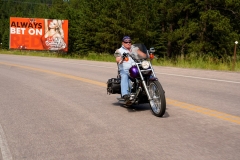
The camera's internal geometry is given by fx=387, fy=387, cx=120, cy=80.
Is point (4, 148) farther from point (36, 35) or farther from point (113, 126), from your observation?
point (36, 35)

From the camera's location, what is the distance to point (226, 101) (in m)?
9.02

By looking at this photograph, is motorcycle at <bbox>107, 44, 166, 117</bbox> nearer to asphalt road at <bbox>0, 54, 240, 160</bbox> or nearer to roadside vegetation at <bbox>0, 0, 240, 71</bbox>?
asphalt road at <bbox>0, 54, 240, 160</bbox>

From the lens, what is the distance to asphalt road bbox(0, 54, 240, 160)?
5145 mm

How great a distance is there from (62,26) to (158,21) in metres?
13.8

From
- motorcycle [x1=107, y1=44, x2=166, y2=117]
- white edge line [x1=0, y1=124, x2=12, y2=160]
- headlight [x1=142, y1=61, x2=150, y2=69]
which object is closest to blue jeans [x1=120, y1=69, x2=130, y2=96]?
motorcycle [x1=107, y1=44, x2=166, y2=117]

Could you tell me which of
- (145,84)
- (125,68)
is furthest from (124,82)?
(145,84)

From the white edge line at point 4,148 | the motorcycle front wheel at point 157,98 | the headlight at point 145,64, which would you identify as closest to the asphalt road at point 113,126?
the white edge line at point 4,148

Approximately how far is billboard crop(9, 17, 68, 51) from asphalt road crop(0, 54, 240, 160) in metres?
42.2

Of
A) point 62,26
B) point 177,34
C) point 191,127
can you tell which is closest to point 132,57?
point 191,127

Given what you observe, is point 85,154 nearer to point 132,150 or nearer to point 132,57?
point 132,150

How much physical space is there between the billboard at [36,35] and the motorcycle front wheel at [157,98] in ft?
151

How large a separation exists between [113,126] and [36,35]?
48033 millimetres

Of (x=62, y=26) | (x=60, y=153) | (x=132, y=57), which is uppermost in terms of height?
(x=62, y=26)

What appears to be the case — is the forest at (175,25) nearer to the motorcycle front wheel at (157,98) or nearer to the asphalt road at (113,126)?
the asphalt road at (113,126)
